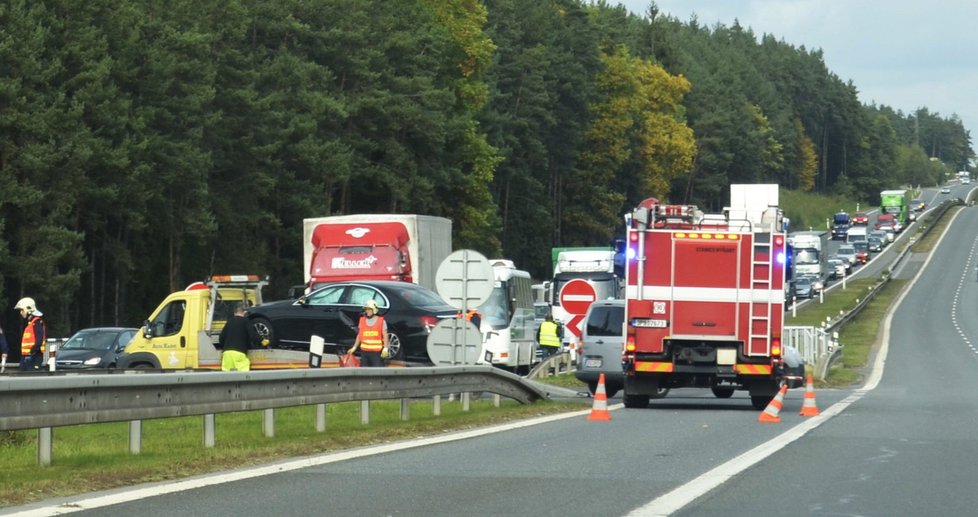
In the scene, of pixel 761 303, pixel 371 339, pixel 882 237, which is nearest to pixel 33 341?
pixel 371 339

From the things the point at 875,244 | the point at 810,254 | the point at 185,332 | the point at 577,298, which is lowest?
the point at 185,332

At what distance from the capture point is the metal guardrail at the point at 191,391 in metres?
13.0

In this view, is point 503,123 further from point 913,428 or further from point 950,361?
point 913,428

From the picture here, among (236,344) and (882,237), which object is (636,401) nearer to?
(236,344)

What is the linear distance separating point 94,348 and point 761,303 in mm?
17807

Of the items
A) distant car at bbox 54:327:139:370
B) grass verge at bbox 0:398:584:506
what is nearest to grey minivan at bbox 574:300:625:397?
grass verge at bbox 0:398:584:506

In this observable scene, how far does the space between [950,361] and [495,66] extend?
129 feet

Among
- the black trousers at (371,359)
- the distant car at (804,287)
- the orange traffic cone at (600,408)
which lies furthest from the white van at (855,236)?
the orange traffic cone at (600,408)

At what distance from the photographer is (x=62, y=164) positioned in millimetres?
55125

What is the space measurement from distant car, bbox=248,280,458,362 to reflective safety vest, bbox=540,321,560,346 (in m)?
11.7

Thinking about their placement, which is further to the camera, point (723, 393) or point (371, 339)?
point (723, 393)

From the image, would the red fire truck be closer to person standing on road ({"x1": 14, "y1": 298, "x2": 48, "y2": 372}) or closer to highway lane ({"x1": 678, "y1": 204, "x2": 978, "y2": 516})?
highway lane ({"x1": 678, "y1": 204, "x2": 978, "y2": 516})

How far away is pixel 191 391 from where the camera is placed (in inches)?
611

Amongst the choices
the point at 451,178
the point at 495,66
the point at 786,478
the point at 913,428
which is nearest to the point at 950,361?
the point at 451,178
